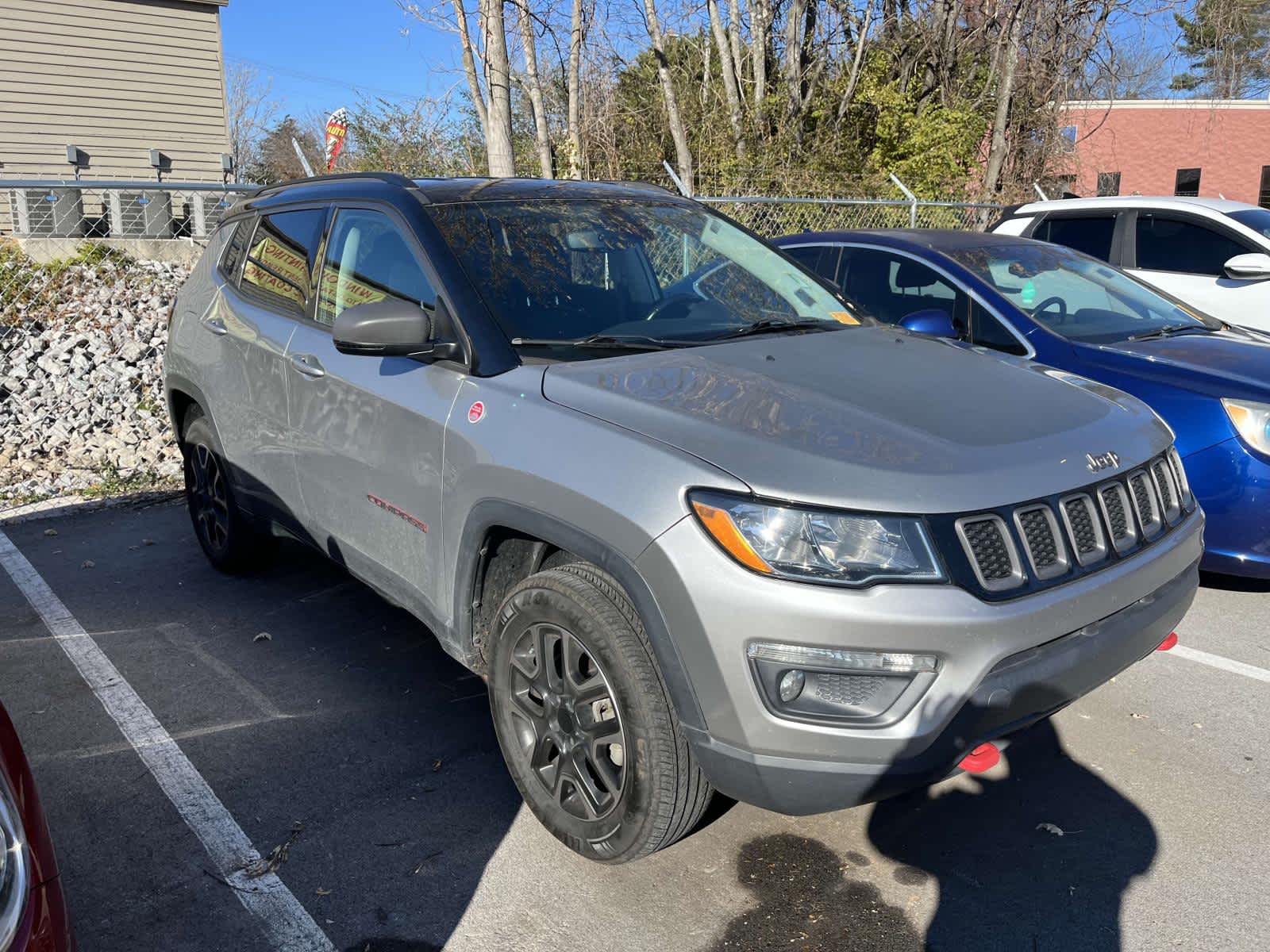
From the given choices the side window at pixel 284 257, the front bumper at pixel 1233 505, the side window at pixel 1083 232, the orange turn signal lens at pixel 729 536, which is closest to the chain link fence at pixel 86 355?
the side window at pixel 284 257

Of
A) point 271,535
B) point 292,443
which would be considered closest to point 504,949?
point 292,443

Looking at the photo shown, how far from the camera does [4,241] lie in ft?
37.4

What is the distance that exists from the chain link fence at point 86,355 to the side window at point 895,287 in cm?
347

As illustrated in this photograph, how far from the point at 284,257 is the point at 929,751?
3215 millimetres

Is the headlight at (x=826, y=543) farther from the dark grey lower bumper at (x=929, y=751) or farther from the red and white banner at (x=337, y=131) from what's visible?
the red and white banner at (x=337, y=131)

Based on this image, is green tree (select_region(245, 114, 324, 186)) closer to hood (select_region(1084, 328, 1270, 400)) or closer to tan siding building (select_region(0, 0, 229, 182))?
tan siding building (select_region(0, 0, 229, 182))

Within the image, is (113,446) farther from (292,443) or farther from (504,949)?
(504,949)

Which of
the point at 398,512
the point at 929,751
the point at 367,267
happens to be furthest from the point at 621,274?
the point at 929,751

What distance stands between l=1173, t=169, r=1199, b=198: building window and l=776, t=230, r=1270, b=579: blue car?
28503mm

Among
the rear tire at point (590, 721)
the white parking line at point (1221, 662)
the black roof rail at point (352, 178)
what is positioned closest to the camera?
the rear tire at point (590, 721)

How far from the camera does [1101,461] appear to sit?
275 centimetres

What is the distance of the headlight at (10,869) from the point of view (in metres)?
1.57

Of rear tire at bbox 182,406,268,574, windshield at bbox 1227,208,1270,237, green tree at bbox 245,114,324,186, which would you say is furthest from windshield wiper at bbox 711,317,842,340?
green tree at bbox 245,114,324,186

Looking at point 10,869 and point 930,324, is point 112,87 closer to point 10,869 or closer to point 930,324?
point 930,324
